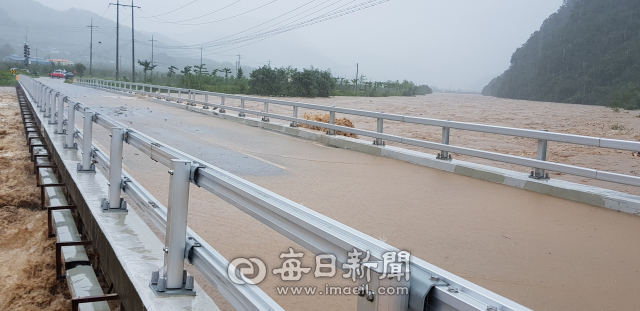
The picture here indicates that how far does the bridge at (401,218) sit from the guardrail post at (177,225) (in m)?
0.03

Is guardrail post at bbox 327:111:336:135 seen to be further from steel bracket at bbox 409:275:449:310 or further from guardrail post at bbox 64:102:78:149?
steel bracket at bbox 409:275:449:310

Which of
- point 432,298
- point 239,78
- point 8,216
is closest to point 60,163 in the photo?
point 8,216

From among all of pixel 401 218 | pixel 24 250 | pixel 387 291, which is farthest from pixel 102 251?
pixel 387 291

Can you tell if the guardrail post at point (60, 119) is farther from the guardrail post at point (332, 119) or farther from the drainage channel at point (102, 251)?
the guardrail post at point (332, 119)

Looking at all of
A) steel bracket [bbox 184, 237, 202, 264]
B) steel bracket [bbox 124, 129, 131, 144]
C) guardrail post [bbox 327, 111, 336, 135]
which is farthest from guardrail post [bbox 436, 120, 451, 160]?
steel bracket [bbox 184, 237, 202, 264]

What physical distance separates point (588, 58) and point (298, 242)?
104 metres

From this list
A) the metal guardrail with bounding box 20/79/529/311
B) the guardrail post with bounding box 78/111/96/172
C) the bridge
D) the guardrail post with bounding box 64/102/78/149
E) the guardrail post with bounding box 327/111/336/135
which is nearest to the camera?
the metal guardrail with bounding box 20/79/529/311

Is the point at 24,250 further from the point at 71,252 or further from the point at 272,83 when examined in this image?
the point at 272,83

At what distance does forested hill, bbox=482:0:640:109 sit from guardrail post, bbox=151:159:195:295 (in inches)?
2925

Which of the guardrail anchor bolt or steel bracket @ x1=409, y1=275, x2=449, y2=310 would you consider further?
the guardrail anchor bolt

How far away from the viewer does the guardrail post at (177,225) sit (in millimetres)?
3643

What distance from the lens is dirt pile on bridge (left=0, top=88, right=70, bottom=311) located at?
5.37 m

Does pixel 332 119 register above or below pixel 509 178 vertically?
above

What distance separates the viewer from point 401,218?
745cm
